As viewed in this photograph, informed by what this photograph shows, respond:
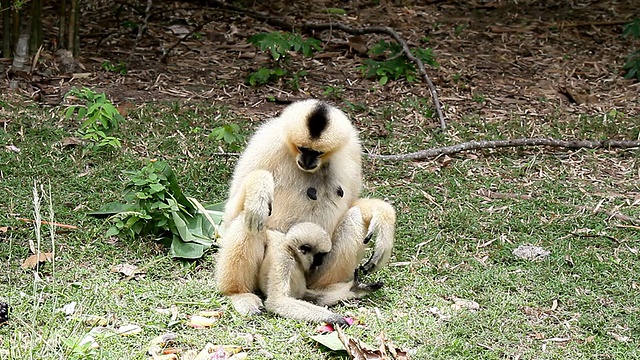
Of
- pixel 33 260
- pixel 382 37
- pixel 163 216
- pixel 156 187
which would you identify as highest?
pixel 382 37

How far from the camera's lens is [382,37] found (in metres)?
10.3

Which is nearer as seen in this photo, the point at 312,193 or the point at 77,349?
the point at 77,349

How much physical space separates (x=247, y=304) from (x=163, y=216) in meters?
1.10

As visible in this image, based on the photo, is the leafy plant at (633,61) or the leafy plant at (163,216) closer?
the leafy plant at (163,216)

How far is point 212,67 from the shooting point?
360 inches

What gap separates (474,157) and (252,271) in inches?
129

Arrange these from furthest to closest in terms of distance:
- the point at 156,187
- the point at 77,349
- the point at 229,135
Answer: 1. the point at 229,135
2. the point at 156,187
3. the point at 77,349

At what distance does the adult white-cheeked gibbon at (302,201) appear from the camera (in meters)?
4.80

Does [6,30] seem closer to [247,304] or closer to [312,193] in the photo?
[312,193]

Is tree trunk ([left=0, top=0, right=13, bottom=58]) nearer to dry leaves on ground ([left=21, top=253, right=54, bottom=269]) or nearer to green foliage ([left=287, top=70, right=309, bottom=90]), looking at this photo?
green foliage ([left=287, top=70, right=309, bottom=90])

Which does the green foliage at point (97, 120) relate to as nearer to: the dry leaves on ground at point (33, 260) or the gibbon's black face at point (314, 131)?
the dry leaves on ground at point (33, 260)

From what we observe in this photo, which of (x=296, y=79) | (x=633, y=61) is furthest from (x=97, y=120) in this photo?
(x=633, y=61)

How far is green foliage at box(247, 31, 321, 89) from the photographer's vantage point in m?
8.50

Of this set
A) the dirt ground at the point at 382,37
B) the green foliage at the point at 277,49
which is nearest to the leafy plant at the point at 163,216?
the dirt ground at the point at 382,37
